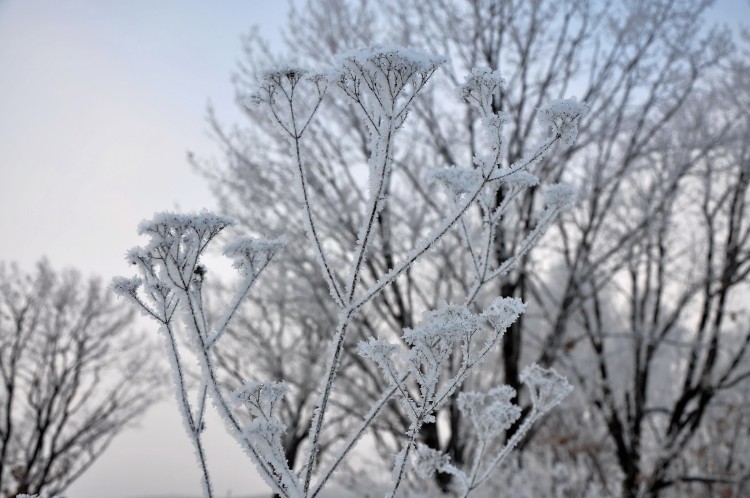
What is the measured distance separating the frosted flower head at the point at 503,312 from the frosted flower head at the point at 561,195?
0.44 meters

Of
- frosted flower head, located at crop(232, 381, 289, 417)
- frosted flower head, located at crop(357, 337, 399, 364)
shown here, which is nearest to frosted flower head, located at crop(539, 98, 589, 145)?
frosted flower head, located at crop(357, 337, 399, 364)

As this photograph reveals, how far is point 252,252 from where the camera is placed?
146 cm

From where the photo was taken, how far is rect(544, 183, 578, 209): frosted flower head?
177cm

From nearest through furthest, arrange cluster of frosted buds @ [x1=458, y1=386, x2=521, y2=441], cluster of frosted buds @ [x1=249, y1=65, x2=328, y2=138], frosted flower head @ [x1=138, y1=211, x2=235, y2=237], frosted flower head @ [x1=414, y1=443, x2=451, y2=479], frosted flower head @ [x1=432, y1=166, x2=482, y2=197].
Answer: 1. frosted flower head @ [x1=138, y1=211, x2=235, y2=237]
2. cluster of frosted buds @ [x1=249, y1=65, x2=328, y2=138]
3. frosted flower head @ [x1=432, y1=166, x2=482, y2=197]
4. cluster of frosted buds @ [x1=458, y1=386, x2=521, y2=441]
5. frosted flower head @ [x1=414, y1=443, x2=451, y2=479]

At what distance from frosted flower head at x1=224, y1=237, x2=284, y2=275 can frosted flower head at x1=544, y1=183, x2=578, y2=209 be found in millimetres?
892

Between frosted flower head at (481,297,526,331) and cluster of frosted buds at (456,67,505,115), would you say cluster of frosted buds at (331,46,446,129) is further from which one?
frosted flower head at (481,297,526,331)

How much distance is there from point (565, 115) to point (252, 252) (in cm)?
90

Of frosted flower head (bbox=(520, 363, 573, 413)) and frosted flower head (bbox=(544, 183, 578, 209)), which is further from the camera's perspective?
frosted flower head (bbox=(520, 363, 573, 413))

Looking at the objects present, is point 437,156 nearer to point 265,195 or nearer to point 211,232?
point 265,195

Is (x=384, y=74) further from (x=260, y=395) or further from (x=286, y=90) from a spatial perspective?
(x=260, y=395)

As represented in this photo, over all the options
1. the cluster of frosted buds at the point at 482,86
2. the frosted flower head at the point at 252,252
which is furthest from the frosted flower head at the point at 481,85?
the frosted flower head at the point at 252,252

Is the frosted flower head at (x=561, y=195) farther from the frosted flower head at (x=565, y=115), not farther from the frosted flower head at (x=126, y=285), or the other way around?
the frosted flower head at (x=126, y=285)

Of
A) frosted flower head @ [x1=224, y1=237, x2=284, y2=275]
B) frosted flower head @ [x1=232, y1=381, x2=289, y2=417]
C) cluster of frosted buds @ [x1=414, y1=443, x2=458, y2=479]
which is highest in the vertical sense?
frosted flower head @ [x1=224, y1=237, x2=284, y2=275]

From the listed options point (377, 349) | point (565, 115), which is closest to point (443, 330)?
point (377, 349)
